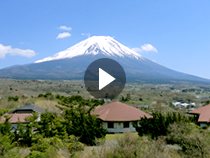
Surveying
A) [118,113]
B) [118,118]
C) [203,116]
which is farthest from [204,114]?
[118,118]

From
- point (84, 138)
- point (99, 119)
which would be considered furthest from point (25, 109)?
point (84, 138)

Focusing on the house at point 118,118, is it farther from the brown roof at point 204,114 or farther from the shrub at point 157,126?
the brown roof at point 204,114

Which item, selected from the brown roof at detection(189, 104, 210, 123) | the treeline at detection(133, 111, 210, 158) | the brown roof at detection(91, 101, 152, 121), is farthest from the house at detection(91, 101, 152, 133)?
the brown roof at detection(189, 104, 210, 123)

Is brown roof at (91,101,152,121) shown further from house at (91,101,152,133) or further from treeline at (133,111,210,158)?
treeline at (133,111,210,158)

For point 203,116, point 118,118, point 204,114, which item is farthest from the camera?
point 204,114

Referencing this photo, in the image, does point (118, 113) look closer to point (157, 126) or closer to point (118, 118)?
point (118, 118)

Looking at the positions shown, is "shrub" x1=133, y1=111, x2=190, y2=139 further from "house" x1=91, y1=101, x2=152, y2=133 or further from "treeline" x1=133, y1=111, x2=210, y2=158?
"house" x1=91, y1=101, x2=152, y2=133

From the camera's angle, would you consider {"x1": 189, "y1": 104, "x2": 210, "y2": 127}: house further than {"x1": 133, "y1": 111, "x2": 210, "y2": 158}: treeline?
Yes

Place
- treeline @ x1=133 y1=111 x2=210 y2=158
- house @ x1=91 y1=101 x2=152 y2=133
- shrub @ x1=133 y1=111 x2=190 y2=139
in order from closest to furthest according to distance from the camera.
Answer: treeline @ x1=133 y1=111 x2=210 y2=158 → shrub @ x1=133 y1=111 x2=190 y2=139 → house @ x1=91 y1=101 x2=152 y2=133

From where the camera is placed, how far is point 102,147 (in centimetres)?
1138

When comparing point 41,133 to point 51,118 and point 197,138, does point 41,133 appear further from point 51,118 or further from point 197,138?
point 197,138

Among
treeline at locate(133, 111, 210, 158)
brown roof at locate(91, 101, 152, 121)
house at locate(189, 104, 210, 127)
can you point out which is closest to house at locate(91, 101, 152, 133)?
brown roof at locate(91, 101, 152, 121)

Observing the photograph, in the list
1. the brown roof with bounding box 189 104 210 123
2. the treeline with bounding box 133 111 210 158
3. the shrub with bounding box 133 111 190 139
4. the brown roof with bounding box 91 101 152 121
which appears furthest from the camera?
the brown roof with bounding box 91 101 152 121

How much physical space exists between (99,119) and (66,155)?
1420 cm
